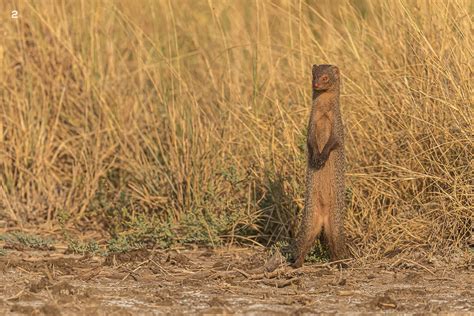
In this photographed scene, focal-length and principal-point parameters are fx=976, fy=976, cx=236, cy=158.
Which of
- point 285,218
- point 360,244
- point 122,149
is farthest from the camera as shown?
point 122,149

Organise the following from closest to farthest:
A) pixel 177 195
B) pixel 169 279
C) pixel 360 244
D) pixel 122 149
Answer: pixel 169 279 < pixel 360 244 < pixel 177 195 < pixel 122 149

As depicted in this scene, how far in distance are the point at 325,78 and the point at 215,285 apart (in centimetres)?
128

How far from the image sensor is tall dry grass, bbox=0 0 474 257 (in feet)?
19.0

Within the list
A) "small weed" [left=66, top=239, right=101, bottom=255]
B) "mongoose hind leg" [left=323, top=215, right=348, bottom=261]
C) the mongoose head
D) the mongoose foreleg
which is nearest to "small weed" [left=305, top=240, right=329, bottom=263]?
"mongoose hind leg" [left=323, top=215, right=348, bottom=261]

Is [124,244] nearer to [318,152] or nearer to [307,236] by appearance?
[307,236]

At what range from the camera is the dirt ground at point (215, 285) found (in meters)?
4.54

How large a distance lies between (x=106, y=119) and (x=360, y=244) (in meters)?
2.26

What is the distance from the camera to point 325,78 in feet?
17.5

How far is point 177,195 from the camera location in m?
6.48

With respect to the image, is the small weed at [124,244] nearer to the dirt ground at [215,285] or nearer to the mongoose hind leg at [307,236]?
the dirt ground at [215,285]

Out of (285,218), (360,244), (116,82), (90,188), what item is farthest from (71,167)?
(360,244)

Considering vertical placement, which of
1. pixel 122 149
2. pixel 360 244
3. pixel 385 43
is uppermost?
pixel 385 43

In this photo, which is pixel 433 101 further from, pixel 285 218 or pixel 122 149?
pixel 122 149

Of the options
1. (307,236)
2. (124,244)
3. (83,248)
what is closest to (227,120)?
(124,244)
